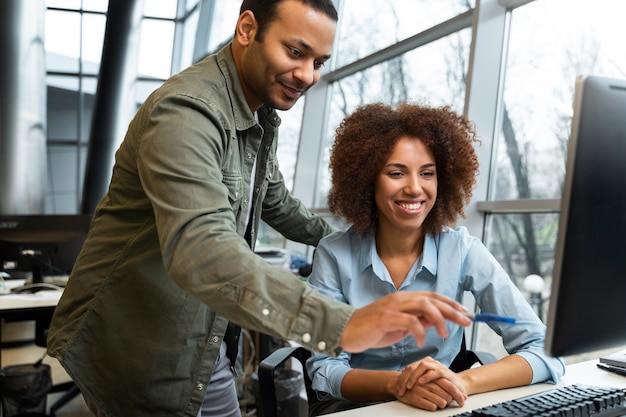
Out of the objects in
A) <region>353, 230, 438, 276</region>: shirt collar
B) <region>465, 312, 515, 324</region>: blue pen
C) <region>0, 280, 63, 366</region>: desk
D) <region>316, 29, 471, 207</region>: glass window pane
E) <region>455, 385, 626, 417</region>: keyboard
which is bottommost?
<region>0, 280, 63, 366</region>: desk

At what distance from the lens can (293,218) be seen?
1.88 metres

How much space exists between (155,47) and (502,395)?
23.1ft

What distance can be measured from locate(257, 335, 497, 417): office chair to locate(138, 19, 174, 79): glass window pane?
6.30 meters

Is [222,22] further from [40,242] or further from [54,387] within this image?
[54,387]

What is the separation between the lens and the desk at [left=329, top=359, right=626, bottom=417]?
113cm

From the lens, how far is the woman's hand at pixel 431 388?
1.16m

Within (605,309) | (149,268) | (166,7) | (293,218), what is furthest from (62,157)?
(605,309)

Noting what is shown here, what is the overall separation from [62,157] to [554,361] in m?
7.23

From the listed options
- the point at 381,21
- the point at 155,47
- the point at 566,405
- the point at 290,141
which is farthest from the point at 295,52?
the point at 155,47

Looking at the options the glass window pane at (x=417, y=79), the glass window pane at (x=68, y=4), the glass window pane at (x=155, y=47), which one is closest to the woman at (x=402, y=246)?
the glass window pane at (x=417, y=79)

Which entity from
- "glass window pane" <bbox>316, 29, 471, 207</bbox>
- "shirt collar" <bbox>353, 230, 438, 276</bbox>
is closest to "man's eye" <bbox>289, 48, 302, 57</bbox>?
"shirt collar" <bbox>353, 230, 438, 276</bbox>

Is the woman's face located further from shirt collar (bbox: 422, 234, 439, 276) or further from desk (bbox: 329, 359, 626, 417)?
desk (bbox: 329, 359, 626, 417)

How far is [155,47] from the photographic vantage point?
24.5ft

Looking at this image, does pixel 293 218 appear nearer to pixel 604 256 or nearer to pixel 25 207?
pixel 604 256
